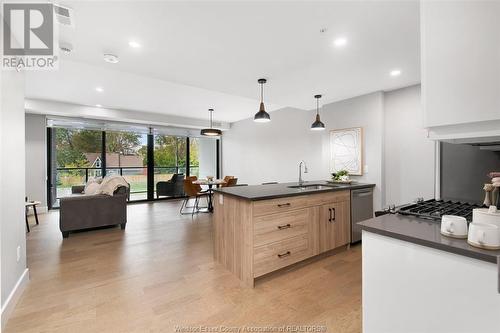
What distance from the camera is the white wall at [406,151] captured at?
3.39 m

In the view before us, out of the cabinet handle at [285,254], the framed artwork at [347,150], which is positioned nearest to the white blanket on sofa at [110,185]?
the cabinet handle at [285,254]

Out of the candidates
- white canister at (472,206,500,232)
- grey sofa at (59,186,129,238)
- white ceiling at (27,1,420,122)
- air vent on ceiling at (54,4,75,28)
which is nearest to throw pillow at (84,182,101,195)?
grey sofa at (59,186,129,238)

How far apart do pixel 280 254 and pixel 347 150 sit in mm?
2534

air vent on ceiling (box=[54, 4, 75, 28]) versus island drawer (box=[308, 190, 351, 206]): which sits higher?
air vent on ceiling (box=[54, 4, 75, 28])

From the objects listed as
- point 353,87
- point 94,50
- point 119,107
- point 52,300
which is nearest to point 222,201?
point 52,300

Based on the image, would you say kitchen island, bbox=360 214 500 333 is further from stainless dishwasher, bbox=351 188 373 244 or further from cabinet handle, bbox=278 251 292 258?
stainless dishwasher, bbox=351 188 373 244

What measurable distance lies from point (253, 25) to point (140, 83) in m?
2.96

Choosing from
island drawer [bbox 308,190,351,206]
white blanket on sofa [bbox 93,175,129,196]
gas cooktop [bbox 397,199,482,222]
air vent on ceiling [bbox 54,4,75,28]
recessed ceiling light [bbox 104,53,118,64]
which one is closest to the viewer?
gas cooktop [bbox 397,199,482,222]

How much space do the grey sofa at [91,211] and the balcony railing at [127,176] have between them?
279 centimetres

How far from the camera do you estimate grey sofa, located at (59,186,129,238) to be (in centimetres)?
395

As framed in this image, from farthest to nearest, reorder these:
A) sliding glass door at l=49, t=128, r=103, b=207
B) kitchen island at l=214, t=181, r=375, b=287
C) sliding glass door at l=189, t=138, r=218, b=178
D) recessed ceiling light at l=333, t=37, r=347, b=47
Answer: sliding glass door at l=189, t=138, r=218, b=178 → sliding glass door at l=49, t=128, r=103, b=207 → kitchen island at l=214, t=181, r=375, b=287 → recessed ceiling light at l=333, t=37, r=347, b=47

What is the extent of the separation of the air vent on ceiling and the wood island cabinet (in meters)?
2.12

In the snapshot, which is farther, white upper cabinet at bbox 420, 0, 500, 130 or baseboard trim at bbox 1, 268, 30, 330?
baseboard trim at bbox 1, 268, 30, 330

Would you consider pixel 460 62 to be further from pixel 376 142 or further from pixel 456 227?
pixel 376 142
